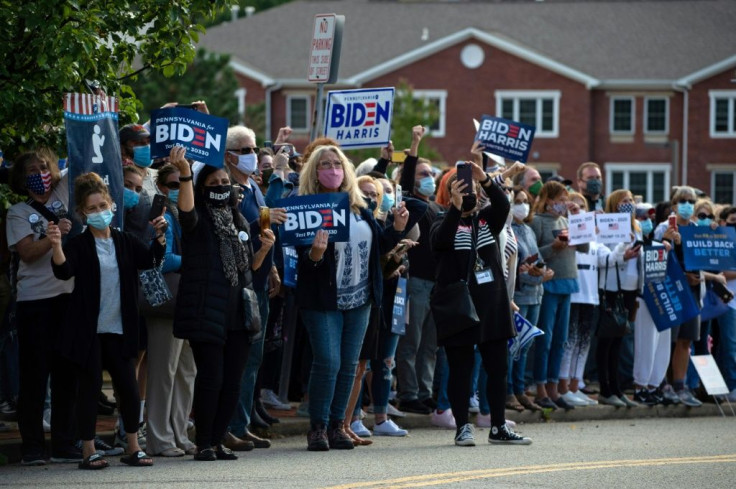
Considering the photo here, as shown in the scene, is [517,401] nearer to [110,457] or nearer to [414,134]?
[414,134]

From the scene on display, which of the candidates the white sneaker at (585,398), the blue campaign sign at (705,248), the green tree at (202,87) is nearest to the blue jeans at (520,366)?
the white sneaker at (585,398)

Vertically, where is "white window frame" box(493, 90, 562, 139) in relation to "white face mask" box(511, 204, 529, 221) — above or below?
above

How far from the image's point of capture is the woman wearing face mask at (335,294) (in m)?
10.8

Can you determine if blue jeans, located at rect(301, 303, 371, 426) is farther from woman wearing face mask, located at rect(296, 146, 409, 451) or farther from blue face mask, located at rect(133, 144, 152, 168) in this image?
blue face mask, located at rect(133, 144, 152, 168)

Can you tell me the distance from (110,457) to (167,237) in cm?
164

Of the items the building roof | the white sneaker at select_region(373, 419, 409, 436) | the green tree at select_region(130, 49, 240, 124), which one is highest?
the building roof

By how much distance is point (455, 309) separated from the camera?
11195 millimetres

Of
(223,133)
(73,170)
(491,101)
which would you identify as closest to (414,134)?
(223,133)

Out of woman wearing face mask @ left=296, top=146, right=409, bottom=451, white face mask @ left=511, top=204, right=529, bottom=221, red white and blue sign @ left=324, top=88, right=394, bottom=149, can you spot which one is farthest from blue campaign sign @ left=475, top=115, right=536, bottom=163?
woman wearing face mask @ left=296, top=146, right=409, bottom=451

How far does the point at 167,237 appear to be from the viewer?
1026cm

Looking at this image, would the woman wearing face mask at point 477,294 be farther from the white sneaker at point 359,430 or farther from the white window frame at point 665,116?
the white window frame at point 665,116

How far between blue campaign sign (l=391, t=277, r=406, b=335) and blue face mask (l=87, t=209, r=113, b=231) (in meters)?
3.25

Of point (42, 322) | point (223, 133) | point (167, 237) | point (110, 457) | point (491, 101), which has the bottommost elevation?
point (110, 457)

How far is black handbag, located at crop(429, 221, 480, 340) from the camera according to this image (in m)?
11.2
